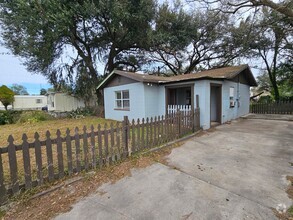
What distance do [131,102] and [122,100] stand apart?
133cm

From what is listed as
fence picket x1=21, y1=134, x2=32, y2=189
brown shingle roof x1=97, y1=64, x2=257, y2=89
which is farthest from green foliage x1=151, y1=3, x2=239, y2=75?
fence picket x1=21, y1=134, x2=32, y2=189

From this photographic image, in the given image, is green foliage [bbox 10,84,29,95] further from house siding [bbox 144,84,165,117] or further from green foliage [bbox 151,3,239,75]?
house siding [bbox 144,84,165,117]

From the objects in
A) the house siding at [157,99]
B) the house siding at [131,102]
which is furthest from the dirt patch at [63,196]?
the house siding at [131,102]

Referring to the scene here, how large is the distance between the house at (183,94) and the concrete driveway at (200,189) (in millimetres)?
4063

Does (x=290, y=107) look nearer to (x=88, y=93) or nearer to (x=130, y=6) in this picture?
(x=130, y=6)

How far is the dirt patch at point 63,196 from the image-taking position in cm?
263

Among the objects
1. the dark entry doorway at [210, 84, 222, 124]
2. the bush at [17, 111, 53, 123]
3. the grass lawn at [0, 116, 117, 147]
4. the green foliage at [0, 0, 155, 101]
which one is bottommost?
the grass lawn at [0, 116, 117, 147]

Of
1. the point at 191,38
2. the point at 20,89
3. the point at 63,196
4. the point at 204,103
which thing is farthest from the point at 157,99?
the point at 20,89

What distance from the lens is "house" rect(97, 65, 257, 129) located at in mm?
8891

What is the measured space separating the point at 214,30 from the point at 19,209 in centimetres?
2028

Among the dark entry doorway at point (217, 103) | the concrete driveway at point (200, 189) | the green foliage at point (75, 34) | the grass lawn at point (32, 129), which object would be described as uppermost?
the green foliage at point (75, 34)

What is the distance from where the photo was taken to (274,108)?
48.7ft

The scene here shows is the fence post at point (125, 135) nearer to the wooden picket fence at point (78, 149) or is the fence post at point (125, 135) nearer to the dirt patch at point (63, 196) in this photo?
the wooden picket fence at point (78, 149)

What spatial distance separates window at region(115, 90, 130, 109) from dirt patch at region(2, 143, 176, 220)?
8.17 meters
